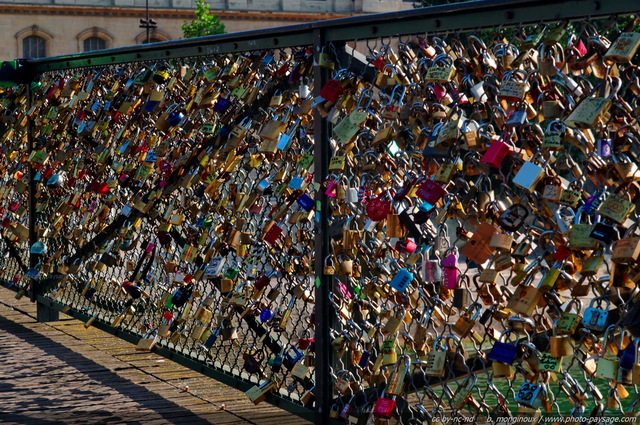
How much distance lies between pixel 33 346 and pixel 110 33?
49.1 m

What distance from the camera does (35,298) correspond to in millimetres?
6695

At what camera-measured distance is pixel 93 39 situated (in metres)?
53.0

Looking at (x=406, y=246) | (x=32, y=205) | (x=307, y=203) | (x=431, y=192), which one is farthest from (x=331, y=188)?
(x=32, y=205)

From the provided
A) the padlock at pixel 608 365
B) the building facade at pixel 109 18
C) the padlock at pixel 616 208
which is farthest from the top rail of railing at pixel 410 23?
the building facade at pixel 109 18

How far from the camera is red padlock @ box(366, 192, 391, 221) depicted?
3092mm

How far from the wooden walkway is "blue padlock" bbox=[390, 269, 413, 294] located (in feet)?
3.76

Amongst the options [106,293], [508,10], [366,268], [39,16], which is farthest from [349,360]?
[39,16]

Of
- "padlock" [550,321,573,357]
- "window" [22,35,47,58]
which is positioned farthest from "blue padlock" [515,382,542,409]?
"window" [22,35,47,58]

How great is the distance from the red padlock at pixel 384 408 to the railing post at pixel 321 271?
1.43 feet

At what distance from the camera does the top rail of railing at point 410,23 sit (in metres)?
2.45

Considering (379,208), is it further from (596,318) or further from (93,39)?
(93,39)

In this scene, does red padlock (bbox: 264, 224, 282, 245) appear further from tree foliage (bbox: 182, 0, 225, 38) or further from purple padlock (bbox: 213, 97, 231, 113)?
tree foliage (bbox: 182, 0, 225, 38)

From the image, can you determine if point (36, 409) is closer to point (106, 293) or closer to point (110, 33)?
point (106, 293)

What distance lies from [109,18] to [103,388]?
50581 millimetres
